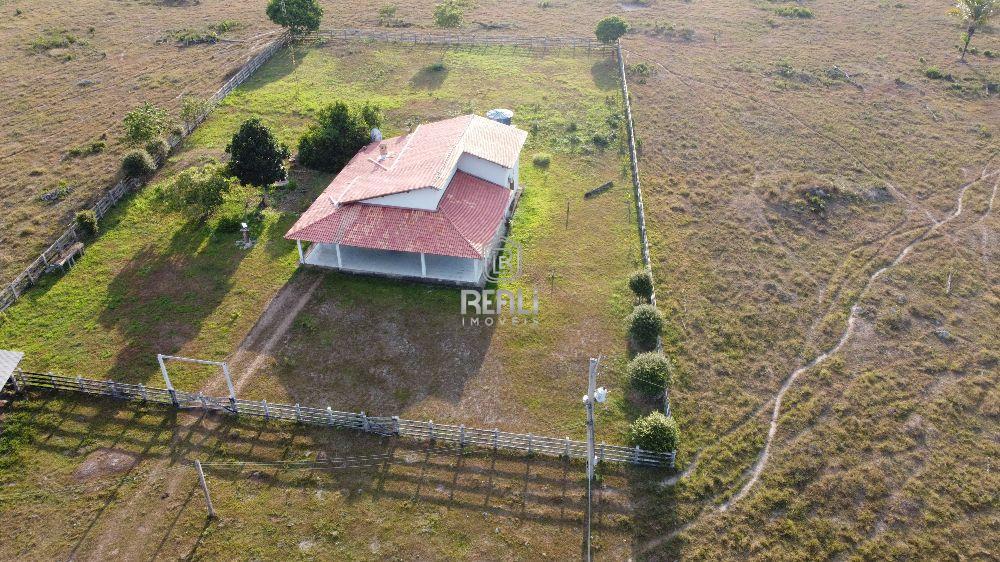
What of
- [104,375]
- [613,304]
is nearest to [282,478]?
[104,375]

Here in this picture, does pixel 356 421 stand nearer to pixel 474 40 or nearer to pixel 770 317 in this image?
pixel 770 317

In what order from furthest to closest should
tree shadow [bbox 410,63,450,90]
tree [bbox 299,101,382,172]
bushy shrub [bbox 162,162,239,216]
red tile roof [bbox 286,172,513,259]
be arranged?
tree shadow [bbox 410,63,450,90] → tree [bbox 299,101,382,172] → bushy shrub [bbox 162,162,239,216] → red tile roof [bbox 286,172,513,259]

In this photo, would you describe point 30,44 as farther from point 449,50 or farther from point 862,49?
point 862,49

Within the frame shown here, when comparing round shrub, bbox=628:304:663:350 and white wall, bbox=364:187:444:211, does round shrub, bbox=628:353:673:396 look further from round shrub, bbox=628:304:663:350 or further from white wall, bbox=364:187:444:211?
white wall, bbox=364:187:444:211

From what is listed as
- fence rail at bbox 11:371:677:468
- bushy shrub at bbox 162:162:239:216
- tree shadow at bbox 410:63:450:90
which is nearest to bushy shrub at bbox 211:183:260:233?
bushy shrub at bbox 162:162:239:216

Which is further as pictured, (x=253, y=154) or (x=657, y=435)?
(x=253, y=154)

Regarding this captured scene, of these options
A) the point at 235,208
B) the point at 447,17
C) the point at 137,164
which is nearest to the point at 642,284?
the point at 235,208

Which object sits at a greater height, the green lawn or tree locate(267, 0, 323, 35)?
tree locate(267, 0, 323, 35)

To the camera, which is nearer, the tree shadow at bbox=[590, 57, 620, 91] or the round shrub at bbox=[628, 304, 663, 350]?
the round shrub at bbox=[628, 304, 663, 350]
